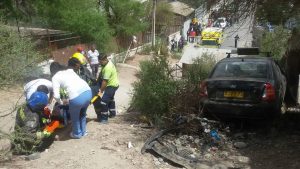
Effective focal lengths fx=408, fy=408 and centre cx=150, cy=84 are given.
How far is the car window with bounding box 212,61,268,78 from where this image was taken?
820 cm

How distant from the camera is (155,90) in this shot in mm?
8625

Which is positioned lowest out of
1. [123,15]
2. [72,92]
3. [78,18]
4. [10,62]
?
[72,92]

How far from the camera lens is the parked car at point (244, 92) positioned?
24.8 feet

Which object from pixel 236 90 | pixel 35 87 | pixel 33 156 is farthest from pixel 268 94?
pixel 33 156

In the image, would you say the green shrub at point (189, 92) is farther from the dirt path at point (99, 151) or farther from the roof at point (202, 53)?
the roof at point (202, 53)

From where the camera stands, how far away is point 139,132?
25.7 feet

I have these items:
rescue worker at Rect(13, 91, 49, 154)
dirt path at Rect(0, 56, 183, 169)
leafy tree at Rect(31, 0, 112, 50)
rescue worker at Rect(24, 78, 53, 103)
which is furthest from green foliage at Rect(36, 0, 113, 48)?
rescue worker at Rect(13, 91, 49, 154)

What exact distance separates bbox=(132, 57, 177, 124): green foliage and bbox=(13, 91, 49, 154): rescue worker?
251 cm

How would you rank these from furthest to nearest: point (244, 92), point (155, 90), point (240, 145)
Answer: point (155, 90) → point (244, 92) → point (240, 145)

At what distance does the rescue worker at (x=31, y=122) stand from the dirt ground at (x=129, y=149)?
18 cm

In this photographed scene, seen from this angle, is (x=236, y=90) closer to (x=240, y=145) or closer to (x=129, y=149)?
(x=240, y=145)

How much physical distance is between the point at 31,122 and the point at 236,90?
149 inches

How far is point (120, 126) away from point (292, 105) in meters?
4.93

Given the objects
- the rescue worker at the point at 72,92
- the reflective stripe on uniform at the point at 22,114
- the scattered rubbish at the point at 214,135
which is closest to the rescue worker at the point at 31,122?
the reflective stripe on uniform at the point at 22,114
